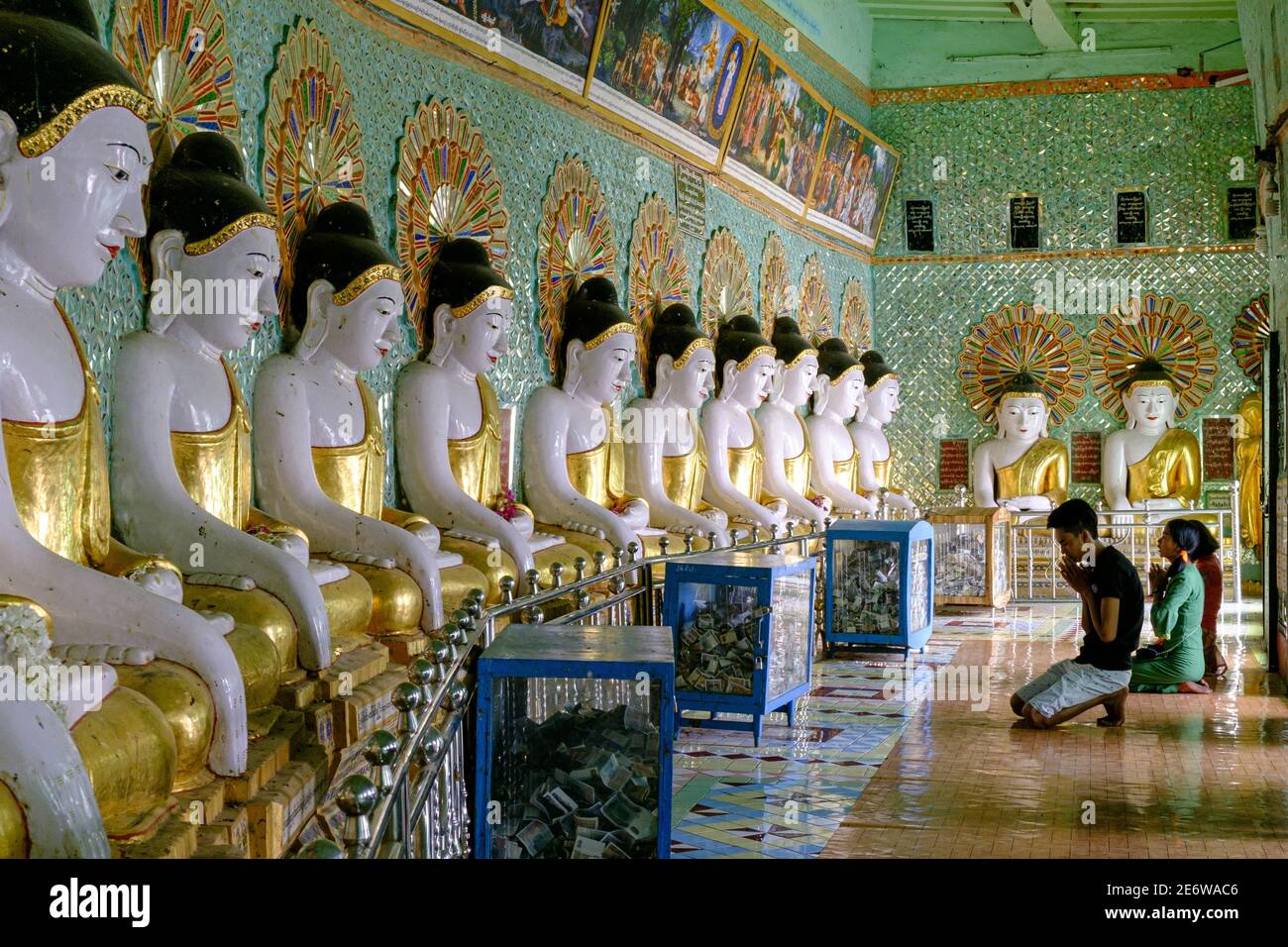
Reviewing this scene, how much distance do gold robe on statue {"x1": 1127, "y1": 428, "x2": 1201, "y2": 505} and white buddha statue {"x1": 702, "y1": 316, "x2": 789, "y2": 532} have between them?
5065mm

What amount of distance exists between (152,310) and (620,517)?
3150 mm

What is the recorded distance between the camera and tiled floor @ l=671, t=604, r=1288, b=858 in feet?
14.7

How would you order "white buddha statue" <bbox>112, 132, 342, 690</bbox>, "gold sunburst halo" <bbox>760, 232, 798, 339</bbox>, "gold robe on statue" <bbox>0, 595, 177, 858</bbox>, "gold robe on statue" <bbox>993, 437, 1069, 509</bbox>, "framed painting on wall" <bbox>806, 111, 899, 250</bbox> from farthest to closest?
"gold robe on statue" <bbox>993, 437, 1069, 509</bbox> < "framed painting on wall" <bbox>806, 111, 899, 250</bbox> < "gold sunburst halo" <bbox>760, 232, 798, 339</bbox> < "white buddha statue" <bbox>112, 132, 342, 690</bbox> < "gold robe on statue" <bbox>0, 595, 177, 858</bbox>

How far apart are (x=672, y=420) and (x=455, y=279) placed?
272 cm

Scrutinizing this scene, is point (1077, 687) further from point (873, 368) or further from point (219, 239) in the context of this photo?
point (873, 368)

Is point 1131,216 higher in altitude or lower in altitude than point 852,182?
lower

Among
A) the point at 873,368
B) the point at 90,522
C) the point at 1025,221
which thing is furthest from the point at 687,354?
the point at 1025,221

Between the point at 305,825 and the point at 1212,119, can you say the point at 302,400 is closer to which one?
the point at 305,825

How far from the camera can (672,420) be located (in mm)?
8969

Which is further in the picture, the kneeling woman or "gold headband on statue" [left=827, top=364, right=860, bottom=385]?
"gold headband on statue" [left=827, top=364, right=860, bottom=385]

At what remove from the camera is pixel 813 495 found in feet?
36.4

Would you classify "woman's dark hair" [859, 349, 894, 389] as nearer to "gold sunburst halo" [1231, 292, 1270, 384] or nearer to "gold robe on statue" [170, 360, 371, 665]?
"gold sunburst halo" [1231, 292, 1270, 384]

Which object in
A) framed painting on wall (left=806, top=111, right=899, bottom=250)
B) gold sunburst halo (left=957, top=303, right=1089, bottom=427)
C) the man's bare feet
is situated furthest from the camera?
gold sunburst halo (left=957, top=303, right=1089, bottom=427)

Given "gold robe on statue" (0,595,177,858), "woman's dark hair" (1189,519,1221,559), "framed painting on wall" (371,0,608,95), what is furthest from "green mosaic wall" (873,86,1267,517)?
"gold robe on statue" (0,595,177,858)
